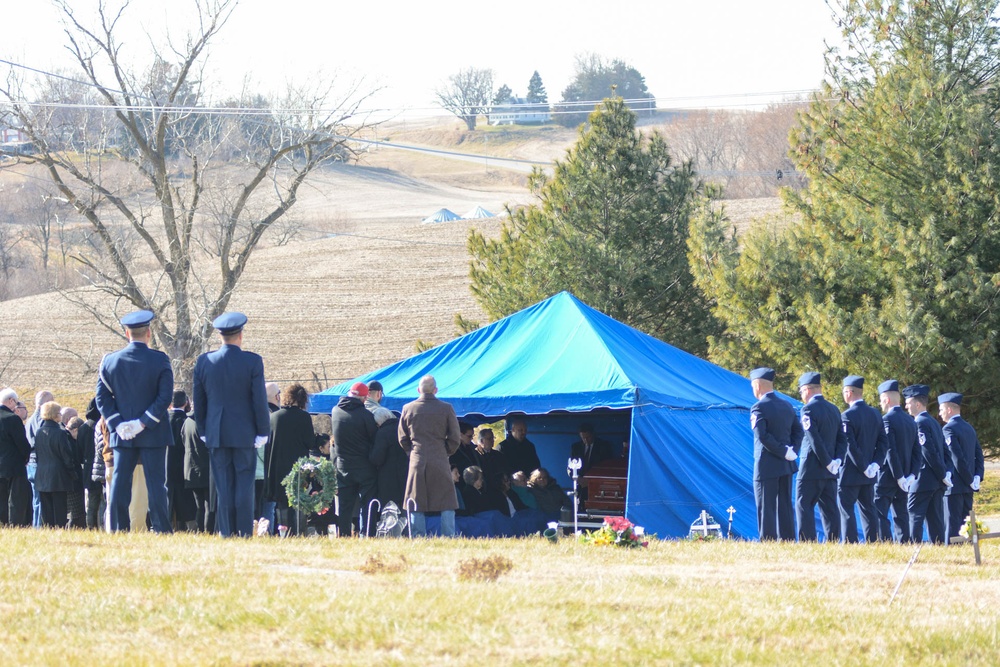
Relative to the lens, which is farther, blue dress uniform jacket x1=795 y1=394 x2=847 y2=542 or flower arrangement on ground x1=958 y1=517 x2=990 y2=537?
blue dress uniform jacket x1=795 y1=394 x2=847 y2=542

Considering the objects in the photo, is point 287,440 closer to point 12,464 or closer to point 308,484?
point 308,484

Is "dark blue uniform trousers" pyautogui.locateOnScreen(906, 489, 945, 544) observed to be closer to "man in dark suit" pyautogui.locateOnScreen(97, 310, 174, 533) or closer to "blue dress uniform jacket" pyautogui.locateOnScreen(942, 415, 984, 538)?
"blue dress uniform jacket" pyautogui.locateOnScreen(942, 415, 984, 538)

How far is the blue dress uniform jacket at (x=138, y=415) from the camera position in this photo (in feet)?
28.2

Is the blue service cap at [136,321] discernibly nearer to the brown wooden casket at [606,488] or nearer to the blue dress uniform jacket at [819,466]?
the blue dress uniform jacket at [819,466]

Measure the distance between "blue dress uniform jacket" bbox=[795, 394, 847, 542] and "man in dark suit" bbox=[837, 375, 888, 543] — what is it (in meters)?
0.12

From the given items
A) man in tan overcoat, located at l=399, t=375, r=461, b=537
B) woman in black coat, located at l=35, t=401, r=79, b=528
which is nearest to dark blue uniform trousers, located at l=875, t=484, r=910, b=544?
man in tan overcoat, located at l=399, t=375, r=461, b=537

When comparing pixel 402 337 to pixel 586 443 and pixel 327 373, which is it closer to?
pixel 327 373

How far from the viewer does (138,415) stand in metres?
8.66

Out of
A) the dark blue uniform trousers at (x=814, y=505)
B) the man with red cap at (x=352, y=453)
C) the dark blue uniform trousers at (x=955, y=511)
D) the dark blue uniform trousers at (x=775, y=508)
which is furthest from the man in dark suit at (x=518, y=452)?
the dark blue uniform trousers at (x=955, y=511)

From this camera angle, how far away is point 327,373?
38469 mm

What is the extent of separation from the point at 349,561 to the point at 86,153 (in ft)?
83.8

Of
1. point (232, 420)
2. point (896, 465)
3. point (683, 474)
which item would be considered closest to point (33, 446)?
point (232, 420)

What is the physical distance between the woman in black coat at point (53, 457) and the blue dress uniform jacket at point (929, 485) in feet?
25.9

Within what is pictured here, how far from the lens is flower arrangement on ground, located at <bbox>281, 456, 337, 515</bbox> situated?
10133 mm
